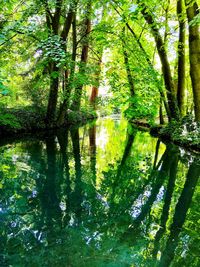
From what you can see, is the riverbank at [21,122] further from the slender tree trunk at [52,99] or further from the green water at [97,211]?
the green water at [97,211]

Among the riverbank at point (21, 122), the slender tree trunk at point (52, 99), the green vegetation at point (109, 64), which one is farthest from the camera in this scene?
the slender tree trunk at point (52, 99)

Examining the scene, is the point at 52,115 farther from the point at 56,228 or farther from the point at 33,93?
the point at 56,228

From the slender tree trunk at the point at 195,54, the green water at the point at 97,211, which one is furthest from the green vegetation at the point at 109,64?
the green water at the point at 97,211

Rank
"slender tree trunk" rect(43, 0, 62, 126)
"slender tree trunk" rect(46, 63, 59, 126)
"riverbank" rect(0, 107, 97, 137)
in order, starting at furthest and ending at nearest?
"slender tree trunk" rect(46, 63, 59, 126), "slender tree trunk" rect(43, 0, 62, 126), "riverbank" rect(0, 107, 97, 137)

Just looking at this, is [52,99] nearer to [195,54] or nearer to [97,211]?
[195,54]

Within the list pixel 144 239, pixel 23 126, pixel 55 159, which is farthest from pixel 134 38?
pixel 144 239

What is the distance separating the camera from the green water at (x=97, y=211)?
3449 mm

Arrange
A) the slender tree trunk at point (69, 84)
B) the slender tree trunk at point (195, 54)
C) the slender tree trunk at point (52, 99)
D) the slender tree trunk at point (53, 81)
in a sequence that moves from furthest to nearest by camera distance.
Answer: the slender tree trunk at point (52, 99), the slender tree trunk at point (53, 81), the slender tree trunk at point (69, 84), the slender tree trunk at point (195, 54)

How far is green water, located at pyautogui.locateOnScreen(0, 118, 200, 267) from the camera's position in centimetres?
345

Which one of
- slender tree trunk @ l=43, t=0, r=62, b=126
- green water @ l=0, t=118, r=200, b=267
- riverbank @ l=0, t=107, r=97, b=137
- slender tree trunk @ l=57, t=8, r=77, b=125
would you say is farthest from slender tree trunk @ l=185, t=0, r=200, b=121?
riverbank @ l=0, t=107, r=97, b=137

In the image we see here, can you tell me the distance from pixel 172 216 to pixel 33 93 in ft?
40.5

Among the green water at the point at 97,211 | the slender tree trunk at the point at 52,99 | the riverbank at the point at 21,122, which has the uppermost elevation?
the slender tree trunk at the point at 52,99

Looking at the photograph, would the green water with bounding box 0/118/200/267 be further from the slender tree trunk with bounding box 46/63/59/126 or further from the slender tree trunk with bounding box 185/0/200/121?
the slender tree trunk with bounding box 46/63/59/126

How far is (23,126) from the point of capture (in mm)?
14227
